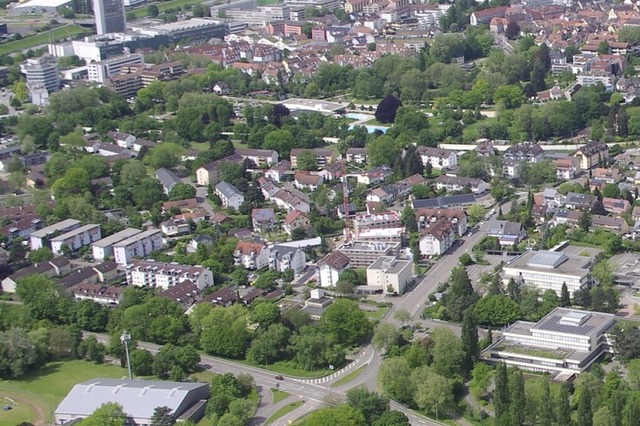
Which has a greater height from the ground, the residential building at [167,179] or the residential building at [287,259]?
the residential building at [167,179]

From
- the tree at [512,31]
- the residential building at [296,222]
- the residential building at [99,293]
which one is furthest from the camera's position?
the tree at [512,31]

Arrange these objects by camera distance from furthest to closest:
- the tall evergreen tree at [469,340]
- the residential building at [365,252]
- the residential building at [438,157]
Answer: the residential building at [438,157] → the residential building at [365,252] → the tall evergreen tree at [469,340]

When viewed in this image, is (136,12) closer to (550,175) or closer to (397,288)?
(550,175)

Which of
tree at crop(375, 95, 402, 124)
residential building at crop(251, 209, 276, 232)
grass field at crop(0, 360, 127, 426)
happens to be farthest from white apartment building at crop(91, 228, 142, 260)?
tree at crop(375, 95, 402, 124)

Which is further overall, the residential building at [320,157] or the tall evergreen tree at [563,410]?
the residential building at [320,157]

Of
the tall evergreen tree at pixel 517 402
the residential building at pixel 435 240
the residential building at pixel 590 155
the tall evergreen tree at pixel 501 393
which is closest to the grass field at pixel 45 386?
the tall evergreen tree at pixel 501 393

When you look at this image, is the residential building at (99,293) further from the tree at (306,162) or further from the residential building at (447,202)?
the tree at (306,162)

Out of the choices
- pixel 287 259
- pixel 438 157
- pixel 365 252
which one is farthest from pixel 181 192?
pixel 438 157
